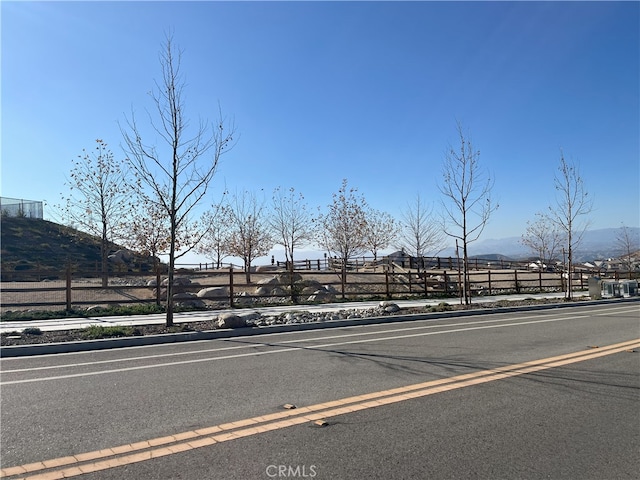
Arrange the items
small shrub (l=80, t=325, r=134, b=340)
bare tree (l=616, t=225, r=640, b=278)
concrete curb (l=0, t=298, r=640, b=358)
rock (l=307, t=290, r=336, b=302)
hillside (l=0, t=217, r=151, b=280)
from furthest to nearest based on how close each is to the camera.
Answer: bare tree (l=616, t=225, r=640, b=278) < hillside (l=0, t=217, r=151, b=280) < rock (l=307, t=290, r=336, b=302) < small shrub (l=80, t=325, r=134, b=340) < concrete curb (l=0, t=298, r=640, b=358)

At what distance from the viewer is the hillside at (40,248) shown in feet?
139

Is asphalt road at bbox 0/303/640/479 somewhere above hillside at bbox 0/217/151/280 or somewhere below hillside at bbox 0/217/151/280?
below

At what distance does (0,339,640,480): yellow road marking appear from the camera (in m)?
3.78

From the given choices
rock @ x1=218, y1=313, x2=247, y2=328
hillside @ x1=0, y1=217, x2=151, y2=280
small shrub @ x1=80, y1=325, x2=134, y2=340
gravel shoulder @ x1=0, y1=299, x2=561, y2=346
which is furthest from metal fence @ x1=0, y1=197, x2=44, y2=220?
rock @ x1=218, y1=313, x2=247, y2=328

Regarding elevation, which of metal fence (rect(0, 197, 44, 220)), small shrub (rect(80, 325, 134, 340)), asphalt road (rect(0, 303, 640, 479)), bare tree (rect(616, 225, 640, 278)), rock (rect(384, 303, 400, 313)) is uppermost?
metal fence (rect(0, 197, 44, 220))

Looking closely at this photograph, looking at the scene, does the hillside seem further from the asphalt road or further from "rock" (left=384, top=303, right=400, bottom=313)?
the asphalt road

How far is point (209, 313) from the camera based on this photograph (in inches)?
590

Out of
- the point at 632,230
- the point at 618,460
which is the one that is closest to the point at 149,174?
the point at 618,460

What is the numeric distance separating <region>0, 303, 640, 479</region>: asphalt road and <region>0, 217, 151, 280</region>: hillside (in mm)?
34890

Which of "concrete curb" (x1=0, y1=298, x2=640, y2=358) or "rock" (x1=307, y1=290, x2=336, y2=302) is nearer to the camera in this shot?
"concrete curb" (x1=0, y1=298, x2=640, y2=358)

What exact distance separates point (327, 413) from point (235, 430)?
101cm

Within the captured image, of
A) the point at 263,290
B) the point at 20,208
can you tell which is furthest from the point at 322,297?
the point at 20,208

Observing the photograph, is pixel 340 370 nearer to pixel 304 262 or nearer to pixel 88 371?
pixel 88 371

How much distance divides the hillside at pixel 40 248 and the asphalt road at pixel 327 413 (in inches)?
1374
